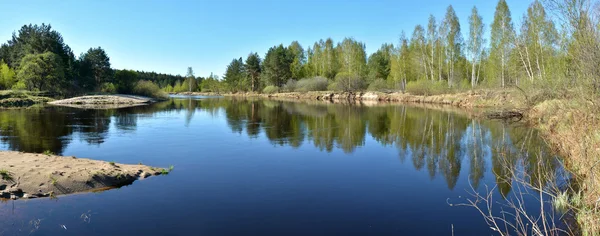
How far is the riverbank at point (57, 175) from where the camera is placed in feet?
29.0

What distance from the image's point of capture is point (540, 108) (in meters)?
23.7

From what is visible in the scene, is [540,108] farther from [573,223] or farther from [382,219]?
[382,219]

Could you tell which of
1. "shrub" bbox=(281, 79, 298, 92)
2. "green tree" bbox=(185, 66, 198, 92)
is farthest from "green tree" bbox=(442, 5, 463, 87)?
"green tree" bbox=(185, 66, 198, 92)

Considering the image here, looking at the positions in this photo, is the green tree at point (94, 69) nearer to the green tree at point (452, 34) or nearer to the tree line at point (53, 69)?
the tree line at point (53, 69)

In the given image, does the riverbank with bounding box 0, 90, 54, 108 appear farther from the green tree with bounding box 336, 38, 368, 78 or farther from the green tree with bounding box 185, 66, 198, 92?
the green tree with bounding box 185, 66, 198, 92

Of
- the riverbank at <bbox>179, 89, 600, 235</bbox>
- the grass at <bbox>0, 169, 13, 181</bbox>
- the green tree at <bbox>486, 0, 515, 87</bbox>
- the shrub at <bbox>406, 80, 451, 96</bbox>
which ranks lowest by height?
the grass at <bbox>0, 169, 13, 181</bbox>

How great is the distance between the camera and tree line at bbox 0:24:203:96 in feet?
175

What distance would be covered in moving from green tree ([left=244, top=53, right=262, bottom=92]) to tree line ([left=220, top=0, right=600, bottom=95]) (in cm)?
28

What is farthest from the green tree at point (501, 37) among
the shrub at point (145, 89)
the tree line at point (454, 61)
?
the shrub at point (145, 89)

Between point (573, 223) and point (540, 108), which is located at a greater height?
point (540, 108)

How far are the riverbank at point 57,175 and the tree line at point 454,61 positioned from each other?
47.5 ft

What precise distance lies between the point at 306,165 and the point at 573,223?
760 centimetres

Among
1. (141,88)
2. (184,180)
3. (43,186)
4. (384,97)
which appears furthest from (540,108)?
(141,88)

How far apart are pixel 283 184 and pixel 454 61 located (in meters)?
54.9
